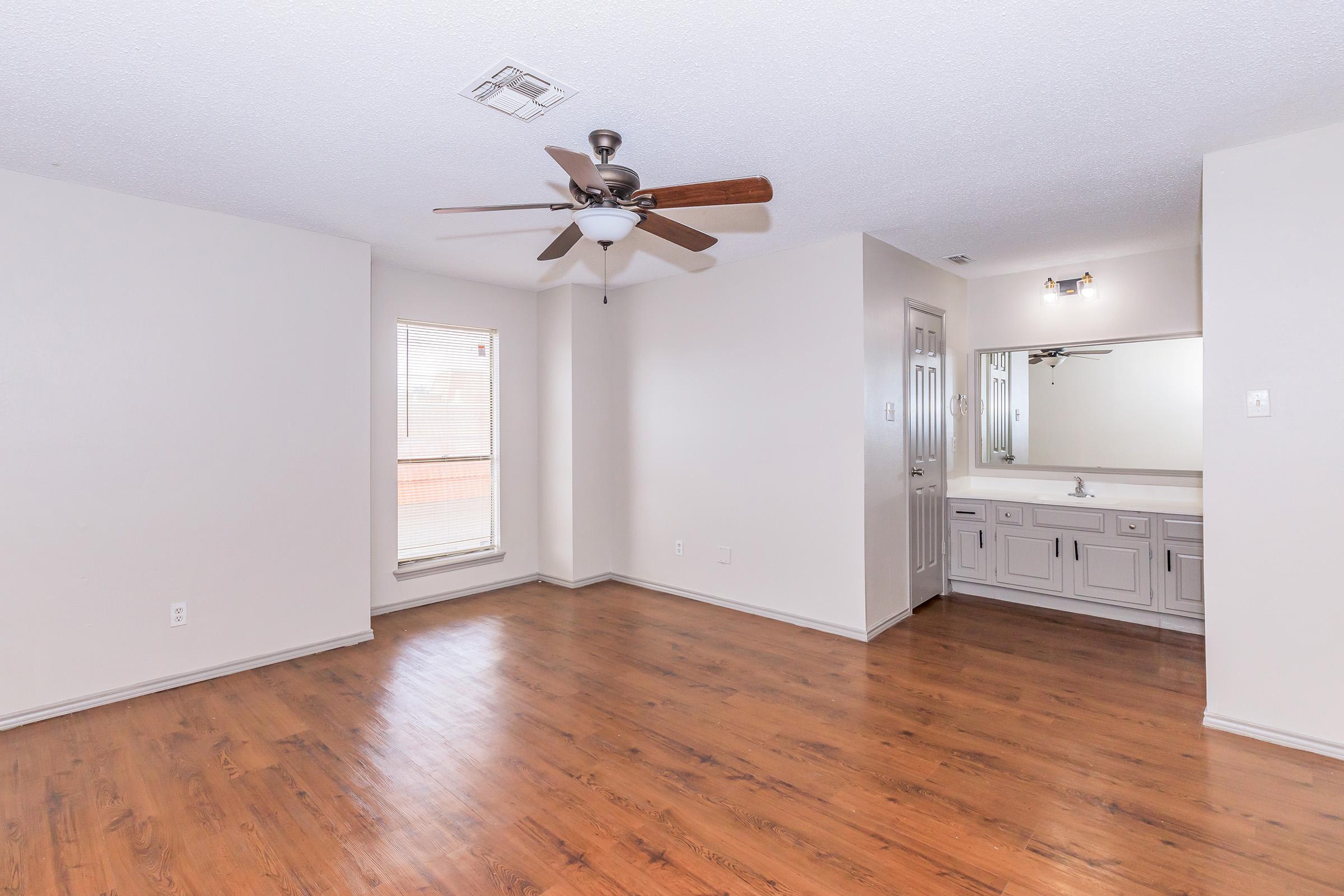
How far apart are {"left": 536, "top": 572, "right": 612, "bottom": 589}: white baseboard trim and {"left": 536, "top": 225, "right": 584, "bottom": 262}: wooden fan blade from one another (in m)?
3.11

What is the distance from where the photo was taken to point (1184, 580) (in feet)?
13.9

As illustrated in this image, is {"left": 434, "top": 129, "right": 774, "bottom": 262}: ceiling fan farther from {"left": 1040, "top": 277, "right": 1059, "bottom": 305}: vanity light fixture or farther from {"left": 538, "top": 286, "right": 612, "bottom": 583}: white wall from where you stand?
{"left": 1040, "top": 277, "right": 1059, "bottom": 305}: vanity light fixture

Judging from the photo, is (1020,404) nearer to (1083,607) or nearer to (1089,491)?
(1089,491)

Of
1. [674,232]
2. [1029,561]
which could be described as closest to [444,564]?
[674,232]

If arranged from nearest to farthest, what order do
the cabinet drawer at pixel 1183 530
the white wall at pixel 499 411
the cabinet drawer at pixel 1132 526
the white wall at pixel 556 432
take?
the cabinet drawer at pixel 1183 530 < the cabinet drawer at pixel 1132 526 < the white wall at pixel 499 411 < the white wall at pixel 556 432

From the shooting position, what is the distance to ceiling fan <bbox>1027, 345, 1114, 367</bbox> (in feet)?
16.4

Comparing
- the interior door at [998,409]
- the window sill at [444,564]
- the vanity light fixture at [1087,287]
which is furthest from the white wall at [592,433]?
the vanity light fixture at [1087,287]

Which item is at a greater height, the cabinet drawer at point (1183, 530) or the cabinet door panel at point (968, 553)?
the cabinet drawer at point (1183, 530)

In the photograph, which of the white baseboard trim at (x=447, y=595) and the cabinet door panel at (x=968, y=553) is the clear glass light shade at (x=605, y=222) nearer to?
the white baseboard trim at (x=447, y=595)

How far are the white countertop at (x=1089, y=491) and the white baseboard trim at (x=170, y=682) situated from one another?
4.53m

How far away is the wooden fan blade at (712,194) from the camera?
2.48m

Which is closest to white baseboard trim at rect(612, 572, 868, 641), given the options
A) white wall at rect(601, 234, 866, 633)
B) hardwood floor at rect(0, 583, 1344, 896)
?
white wall at rect(601, 234, 866, 633)

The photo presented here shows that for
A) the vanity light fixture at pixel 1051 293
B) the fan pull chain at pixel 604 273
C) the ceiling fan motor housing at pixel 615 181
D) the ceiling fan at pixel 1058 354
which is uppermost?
the fan pull chain at pixel 604 273

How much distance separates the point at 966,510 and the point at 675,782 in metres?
3.49
